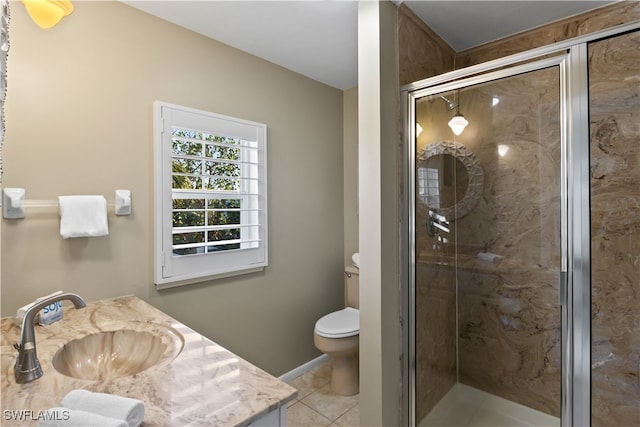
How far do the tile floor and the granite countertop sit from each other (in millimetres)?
1264

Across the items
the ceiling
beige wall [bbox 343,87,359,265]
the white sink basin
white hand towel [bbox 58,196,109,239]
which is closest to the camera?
the white sink basin

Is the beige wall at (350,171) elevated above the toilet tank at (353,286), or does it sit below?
above

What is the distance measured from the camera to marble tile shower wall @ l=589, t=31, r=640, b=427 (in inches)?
61.1

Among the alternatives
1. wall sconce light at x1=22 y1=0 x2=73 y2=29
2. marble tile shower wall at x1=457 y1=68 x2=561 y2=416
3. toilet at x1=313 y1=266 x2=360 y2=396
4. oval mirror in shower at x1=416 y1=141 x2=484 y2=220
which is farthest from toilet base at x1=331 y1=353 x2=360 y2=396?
wall sconce light at x1=22 y1=0 x2=73 y2=29

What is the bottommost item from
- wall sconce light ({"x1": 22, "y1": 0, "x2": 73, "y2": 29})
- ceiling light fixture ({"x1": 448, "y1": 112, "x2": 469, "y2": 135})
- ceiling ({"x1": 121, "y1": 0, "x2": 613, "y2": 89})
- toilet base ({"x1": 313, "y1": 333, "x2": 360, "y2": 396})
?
toilet base ({"x1": 313, "y1": 333, "x2": 360, "y2": 396})

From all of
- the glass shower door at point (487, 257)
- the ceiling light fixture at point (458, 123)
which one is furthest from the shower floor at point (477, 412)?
the ceiling light fixture at point (458, 123)

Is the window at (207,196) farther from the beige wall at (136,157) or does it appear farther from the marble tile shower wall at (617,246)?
the marble tile shower wall at (617,246)

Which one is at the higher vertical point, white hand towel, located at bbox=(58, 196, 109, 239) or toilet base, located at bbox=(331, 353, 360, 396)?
white hand towel, located at bbox=(58, 196, 109, 239)

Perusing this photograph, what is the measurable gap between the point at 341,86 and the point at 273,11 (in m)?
Answer: 1.18

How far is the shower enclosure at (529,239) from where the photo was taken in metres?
1.36

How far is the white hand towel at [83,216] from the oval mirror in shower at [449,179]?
5.37 ft

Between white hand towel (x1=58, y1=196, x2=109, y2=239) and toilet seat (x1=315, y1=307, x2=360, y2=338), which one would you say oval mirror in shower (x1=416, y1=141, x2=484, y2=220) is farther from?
white hand towel (x1=58, y1=196, x2=109, y2=239)

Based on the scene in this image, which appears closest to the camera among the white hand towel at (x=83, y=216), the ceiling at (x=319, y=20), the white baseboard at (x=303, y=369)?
the white hand towel at (x=83, y=216)

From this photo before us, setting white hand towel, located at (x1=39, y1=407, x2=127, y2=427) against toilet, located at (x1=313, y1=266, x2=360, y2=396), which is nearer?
white hand towel, located at (x1=39, y1=407, x2=127, y2=427)
